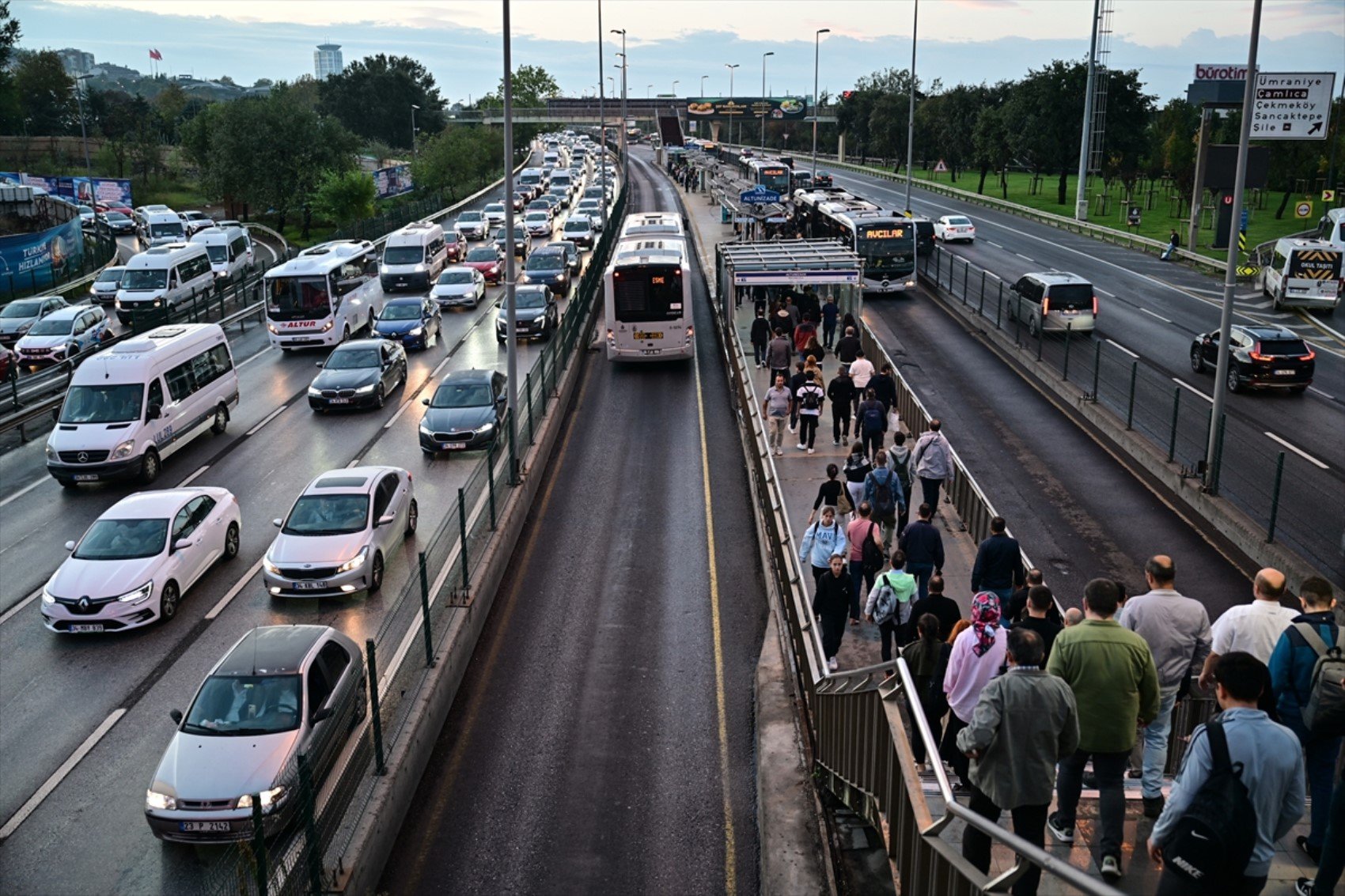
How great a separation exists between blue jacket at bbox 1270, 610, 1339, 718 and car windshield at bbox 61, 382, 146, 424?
71.9 feet

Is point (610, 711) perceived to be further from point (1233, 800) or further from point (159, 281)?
point (159, 281)

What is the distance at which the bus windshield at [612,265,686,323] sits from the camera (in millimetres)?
33094

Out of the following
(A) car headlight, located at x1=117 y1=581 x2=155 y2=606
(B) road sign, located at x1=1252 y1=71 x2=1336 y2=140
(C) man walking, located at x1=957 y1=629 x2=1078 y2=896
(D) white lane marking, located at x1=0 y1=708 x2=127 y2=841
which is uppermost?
(B) road sign, located at x1=1252 y1=71 x2=1336 y2=140

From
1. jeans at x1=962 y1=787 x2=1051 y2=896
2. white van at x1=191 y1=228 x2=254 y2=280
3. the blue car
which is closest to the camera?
jeans at x1=962 y1=787 x2=1051 y2=896

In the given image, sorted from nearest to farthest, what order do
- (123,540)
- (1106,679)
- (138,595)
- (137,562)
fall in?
(1106,679)
(138,595)
(137,562)
(123,540)

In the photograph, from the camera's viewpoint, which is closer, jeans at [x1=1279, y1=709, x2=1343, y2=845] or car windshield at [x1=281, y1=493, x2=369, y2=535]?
jeans at [x1=1279, y1=709, x2=1343, y2=845]

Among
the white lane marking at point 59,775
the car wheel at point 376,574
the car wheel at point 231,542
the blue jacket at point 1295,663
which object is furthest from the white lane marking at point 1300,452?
the white lane marking at point 59,775

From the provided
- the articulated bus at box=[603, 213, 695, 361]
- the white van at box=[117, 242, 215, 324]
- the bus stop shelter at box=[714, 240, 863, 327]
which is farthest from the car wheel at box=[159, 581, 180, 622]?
the white van at box=[117, 242, 215, 324]

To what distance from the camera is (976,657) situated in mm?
9031

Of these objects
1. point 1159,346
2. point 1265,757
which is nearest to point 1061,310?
point 1159,346

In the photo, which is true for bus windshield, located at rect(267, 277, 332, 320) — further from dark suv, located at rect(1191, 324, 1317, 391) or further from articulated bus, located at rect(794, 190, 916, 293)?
dark suv, located at rect(1191, 324, 1317, 391)

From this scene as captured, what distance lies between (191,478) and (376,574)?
26.7ft

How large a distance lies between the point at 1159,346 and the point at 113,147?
324 ft

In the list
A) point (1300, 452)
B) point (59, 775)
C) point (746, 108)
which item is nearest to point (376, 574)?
point (59, 775)
